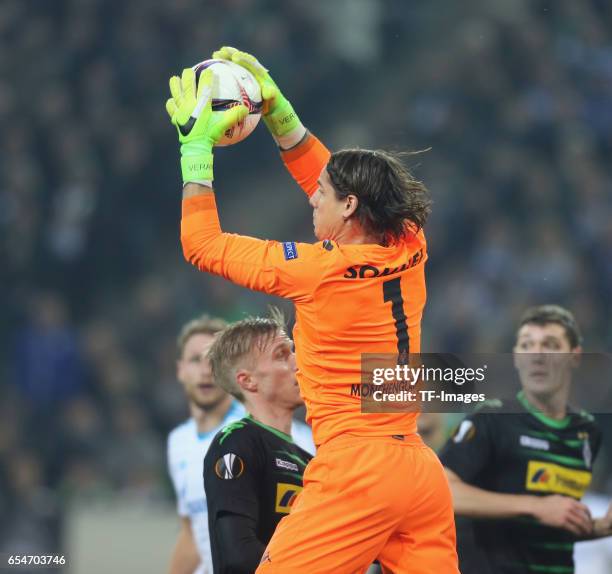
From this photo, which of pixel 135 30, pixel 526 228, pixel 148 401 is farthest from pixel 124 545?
pixel 135 30

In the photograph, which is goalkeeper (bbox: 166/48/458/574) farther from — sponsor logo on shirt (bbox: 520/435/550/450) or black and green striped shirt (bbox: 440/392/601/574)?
sponsor logo on shirt (bbox: 520/435/550/450)

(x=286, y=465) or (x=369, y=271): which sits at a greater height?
(x=369, y=271)

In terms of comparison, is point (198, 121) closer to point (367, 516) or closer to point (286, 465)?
point (286, 465)

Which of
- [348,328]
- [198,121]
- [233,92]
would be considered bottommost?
[348,328]

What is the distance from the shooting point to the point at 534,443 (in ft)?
15.6

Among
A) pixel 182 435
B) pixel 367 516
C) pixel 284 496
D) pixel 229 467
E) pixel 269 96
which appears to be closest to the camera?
pixel 367 516

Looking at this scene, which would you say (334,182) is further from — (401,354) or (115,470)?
(115,470)

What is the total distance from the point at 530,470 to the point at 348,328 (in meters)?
1.59

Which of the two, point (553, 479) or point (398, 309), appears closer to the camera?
point (398, 309)

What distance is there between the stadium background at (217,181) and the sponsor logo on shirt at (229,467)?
5052 mm

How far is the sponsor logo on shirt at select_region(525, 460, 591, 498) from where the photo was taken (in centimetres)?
472

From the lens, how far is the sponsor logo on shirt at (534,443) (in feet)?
15.6

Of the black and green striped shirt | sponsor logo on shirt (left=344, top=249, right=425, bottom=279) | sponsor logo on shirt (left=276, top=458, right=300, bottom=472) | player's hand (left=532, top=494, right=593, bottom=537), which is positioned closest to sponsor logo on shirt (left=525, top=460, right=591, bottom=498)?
the black and green striped shirt

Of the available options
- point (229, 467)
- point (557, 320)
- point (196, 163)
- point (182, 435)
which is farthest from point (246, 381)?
point (182, 435)
